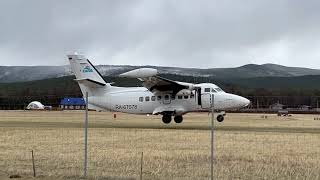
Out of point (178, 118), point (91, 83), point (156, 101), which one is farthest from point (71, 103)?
point (178, 118)

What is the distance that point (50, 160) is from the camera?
17.9 meters

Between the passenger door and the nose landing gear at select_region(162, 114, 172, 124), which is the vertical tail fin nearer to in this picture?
the nose landing gear at select_region(162, 114, 172, 124)

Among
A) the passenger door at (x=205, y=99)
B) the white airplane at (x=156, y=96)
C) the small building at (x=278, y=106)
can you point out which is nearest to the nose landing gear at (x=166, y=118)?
the white airplane at (x=156, y=96)

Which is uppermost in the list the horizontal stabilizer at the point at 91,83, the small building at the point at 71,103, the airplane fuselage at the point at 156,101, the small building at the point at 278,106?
the small building at the point at 71,103

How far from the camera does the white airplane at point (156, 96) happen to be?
45.1m

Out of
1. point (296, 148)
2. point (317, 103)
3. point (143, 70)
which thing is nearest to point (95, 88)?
point (143, 70)

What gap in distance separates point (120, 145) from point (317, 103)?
89.0m

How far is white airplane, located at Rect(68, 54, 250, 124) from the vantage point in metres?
45.1

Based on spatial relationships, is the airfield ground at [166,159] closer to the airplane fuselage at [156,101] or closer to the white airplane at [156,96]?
the white airplane at [156,96]

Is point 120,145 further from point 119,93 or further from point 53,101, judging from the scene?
point 53,101

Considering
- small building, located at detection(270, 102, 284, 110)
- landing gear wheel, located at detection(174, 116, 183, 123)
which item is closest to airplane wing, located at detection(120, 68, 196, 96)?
landing gear wheel, located at detection(174, 116, 183, 123)

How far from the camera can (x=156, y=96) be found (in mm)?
47062

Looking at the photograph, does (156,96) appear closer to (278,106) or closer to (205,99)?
(205,99)

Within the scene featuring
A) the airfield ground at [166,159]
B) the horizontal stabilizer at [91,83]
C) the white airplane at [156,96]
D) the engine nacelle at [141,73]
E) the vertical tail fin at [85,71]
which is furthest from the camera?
the vertical tail fin at [85,71]
